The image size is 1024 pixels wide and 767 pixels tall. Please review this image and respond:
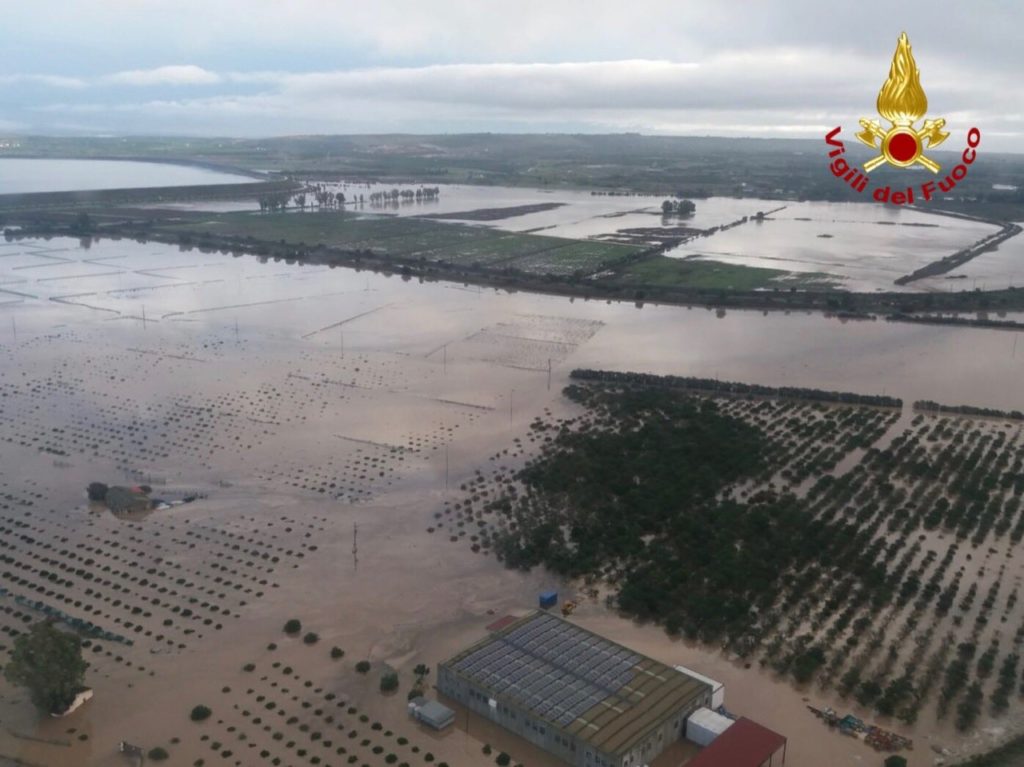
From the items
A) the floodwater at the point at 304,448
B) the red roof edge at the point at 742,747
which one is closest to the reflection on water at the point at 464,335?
the floodwater at the point at 304,448

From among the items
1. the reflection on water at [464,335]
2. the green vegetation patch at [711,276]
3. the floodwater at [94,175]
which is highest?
the floodwater at [94,175]

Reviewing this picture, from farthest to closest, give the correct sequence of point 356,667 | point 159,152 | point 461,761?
point 159,152
point 356,667
point 461,761

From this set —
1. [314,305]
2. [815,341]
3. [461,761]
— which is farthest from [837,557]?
[314,305]

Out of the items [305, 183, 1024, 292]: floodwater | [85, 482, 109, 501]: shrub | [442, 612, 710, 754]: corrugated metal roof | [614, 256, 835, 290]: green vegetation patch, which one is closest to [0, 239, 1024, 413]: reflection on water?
[614, 256, 835, 290]: green vegetation patch

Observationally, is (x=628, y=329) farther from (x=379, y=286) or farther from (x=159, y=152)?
(x=159, y=152)

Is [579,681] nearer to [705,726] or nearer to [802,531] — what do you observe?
[705,726]

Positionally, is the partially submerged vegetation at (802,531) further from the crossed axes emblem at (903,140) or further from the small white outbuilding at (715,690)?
the crossed axes emblem at (903,140)

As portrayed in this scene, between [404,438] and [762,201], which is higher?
[762,201]
